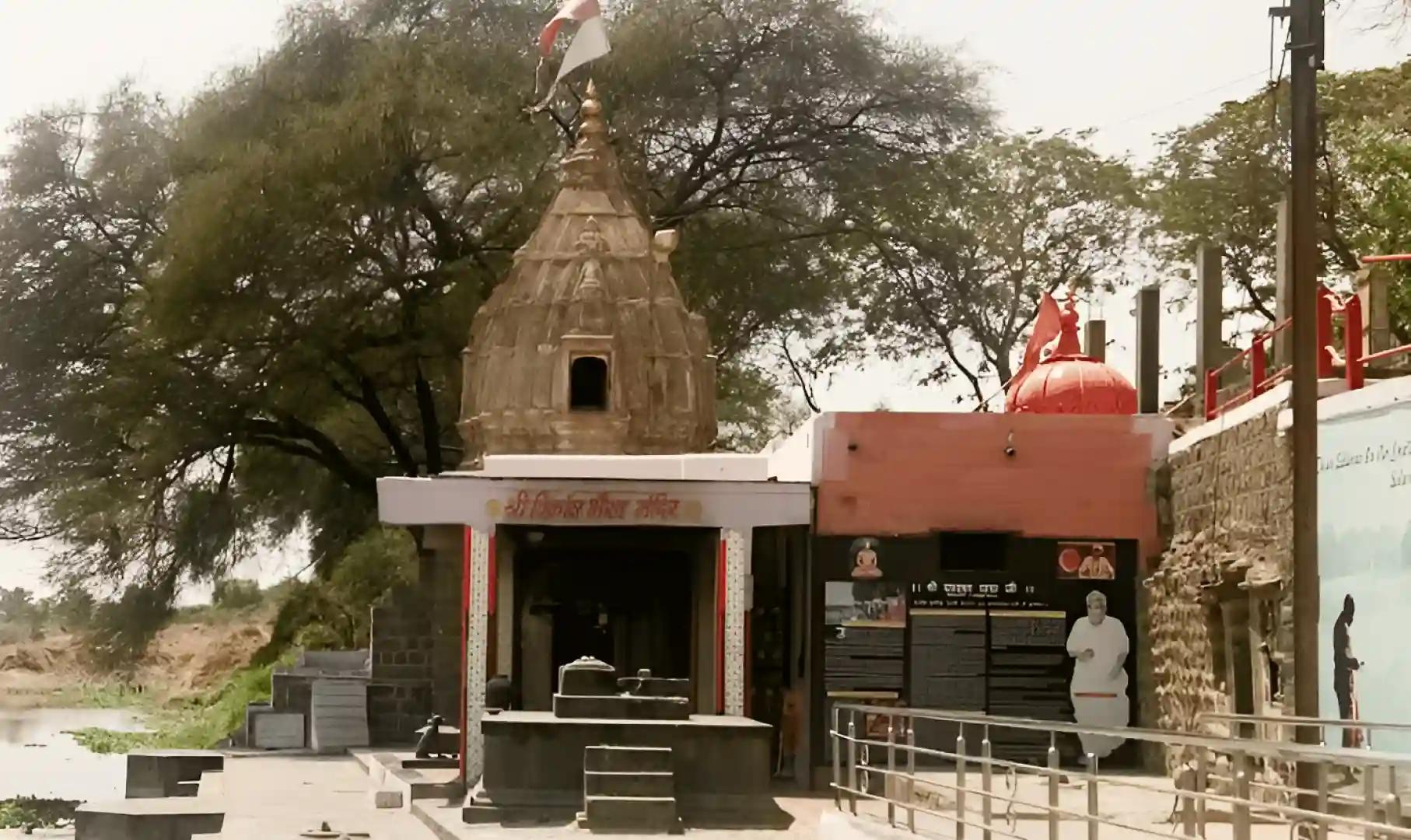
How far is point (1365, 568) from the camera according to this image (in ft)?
50.4

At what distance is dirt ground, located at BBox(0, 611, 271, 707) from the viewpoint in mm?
77938

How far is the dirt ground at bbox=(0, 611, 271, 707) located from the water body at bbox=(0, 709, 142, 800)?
3.32 meters

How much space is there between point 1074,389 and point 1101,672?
3.97 m

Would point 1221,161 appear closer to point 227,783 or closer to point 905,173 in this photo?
point 905,173

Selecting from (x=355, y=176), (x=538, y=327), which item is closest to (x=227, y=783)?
(x=538, y=327)

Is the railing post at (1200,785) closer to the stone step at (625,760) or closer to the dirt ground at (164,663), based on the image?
the stone step at (625,760)

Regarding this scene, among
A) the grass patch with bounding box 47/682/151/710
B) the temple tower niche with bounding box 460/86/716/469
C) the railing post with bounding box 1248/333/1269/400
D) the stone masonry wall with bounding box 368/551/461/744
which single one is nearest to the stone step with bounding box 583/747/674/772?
the railing post with bounding box 1248/333/1269/400

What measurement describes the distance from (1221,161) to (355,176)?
15127 millimetres

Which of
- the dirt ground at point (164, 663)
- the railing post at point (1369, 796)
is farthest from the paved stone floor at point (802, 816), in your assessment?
the dirt ground at point (164, 663)

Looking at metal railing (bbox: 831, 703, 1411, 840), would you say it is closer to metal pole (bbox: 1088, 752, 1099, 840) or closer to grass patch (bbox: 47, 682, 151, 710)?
metal pole (bbox: 1088, 752, 1099, 840)

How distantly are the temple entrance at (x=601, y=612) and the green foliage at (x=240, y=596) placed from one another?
13.5m

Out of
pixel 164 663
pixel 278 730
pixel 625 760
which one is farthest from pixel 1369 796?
pixel 164 663

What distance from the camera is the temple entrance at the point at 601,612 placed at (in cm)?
2572

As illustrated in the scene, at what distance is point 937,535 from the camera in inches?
858
